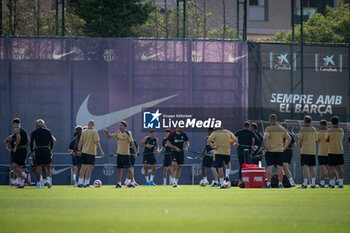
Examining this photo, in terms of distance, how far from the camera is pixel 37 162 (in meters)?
20.5

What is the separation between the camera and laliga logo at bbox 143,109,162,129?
90.3 feet

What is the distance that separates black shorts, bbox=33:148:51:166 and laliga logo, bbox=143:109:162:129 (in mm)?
7395

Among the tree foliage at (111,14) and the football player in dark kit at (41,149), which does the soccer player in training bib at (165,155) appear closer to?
the football player in dark kit at (41,149)

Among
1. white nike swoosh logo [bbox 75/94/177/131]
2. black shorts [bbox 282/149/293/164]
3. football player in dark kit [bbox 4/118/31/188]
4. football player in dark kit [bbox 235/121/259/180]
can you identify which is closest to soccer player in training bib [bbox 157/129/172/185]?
white nike swoosh logo [bbox 75/94/177/131]

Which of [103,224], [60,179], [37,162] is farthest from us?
[60,179]

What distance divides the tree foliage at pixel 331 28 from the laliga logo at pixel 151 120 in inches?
752

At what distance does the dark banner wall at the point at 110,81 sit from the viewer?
27062 mm

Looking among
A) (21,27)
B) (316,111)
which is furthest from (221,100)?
(21,27)

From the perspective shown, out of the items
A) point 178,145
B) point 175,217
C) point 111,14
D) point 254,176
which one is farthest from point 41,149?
point 111,14

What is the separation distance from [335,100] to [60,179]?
37.7 ft

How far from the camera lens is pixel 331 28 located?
4641cm

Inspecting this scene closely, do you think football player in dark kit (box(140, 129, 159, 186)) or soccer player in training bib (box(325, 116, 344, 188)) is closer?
soccer player in training bib (box(325, 116, 344, 188))

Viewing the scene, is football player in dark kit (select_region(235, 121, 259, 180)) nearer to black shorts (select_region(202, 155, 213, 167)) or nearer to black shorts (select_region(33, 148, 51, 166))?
black shorts (select_region(202, 155, 213, 167))

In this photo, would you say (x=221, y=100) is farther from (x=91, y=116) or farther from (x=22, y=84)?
(x=22, y=84)
